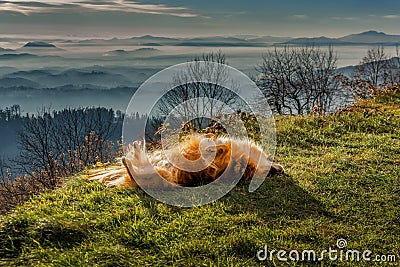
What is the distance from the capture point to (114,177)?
557 centimetres

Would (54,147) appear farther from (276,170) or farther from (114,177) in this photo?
(276,170)

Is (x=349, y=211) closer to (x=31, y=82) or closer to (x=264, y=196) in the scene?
(x=264, y=196)

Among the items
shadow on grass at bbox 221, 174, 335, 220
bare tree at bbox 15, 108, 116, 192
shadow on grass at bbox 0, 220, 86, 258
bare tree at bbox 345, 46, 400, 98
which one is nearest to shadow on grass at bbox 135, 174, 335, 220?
shadow on grass at bbox 221, 174, 335, 220

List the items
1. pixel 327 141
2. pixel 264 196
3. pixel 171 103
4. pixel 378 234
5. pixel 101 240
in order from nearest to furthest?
pixel 101 240 → pixel 378 234 → pixel 264 196 → pixel 171 103 → pixel 327 141

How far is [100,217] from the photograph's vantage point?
4211 mm

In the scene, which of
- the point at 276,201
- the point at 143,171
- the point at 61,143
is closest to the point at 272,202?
the point at 276,201

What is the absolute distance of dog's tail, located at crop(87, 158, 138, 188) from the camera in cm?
531

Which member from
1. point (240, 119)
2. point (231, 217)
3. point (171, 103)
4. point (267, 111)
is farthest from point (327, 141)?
point (231, 217)

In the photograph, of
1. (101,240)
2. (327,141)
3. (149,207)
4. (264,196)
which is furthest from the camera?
(327,141)

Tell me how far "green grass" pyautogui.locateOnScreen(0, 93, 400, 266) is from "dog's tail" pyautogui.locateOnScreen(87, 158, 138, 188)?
6.1 inches

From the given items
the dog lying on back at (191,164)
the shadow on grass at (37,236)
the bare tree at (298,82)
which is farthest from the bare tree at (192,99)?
the bare tree at (298,82)

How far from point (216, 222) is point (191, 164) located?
1369 millimetres

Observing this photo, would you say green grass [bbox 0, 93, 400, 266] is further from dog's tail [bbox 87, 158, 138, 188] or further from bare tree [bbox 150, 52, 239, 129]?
bare tree [bbox 150, 52, 239, 129]

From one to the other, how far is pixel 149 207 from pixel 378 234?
2066 mm
